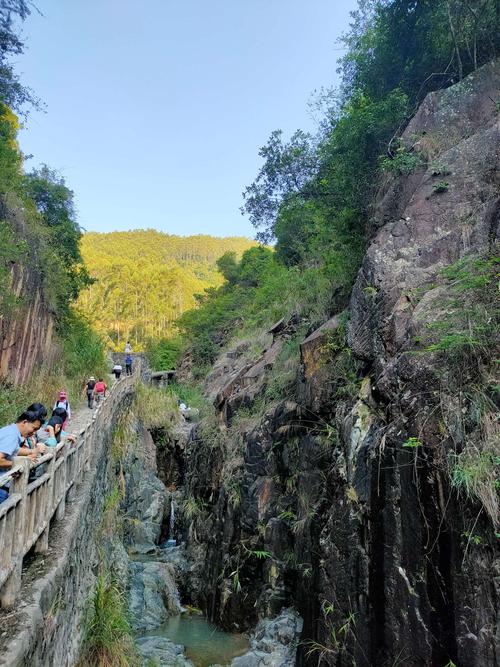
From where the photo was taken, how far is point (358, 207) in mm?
11883

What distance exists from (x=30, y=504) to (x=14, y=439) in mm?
754

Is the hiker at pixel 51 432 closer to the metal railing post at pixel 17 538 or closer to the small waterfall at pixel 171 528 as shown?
the metal railing post at pixel 17 538

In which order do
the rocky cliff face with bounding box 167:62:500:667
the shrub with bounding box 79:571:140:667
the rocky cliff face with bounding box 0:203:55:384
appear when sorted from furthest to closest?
the rocky cliff face with bounding box 0:203:55:384, the shrub with bounding box 79:571:140:667, the rocky cliff face with bounding box 167:62:500:667

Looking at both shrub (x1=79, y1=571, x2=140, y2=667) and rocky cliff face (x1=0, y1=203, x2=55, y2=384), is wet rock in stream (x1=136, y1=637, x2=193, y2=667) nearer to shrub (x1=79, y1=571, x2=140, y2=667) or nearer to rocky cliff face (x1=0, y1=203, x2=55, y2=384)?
shrub (x1=79, y1=571, x2=140, y2=667)

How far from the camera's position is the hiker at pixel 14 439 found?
177 inches

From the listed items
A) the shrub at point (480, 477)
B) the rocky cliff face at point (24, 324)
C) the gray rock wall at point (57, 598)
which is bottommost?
the gray rock wall at point (57, 598)

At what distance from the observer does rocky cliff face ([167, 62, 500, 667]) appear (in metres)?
5.31

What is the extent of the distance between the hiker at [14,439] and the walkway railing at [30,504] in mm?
85

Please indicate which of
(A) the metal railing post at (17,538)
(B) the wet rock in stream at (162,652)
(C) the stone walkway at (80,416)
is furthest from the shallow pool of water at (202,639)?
(A) the metal railing post at (17,538)

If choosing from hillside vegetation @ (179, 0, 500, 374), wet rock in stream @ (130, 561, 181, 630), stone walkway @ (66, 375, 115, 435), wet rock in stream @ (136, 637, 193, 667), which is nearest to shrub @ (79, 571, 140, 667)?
wet rock in stream @ (136, 637, 193, 667)

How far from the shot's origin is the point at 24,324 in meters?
15.9

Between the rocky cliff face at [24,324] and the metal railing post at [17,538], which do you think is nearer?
the metal railing post at [17,538]

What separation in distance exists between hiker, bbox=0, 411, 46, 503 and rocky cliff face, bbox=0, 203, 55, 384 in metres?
9.09

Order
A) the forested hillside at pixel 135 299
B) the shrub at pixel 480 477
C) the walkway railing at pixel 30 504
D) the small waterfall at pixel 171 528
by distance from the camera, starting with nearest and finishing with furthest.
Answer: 1. the walkway railing at pixel 30 504
2. the shrub at pixel 480 477
3. the small waterfall at pixel 171 528
4. the forested hillside at pixel 135 299
